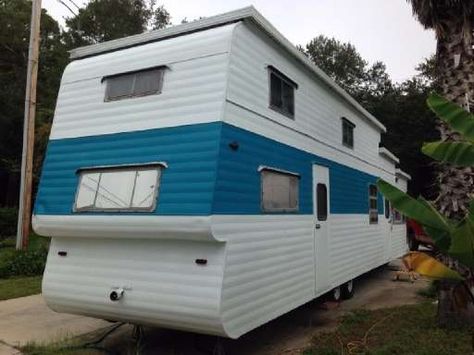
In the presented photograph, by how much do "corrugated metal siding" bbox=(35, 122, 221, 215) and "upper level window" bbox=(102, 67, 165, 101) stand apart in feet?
1.74

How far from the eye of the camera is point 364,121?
37.9 ft

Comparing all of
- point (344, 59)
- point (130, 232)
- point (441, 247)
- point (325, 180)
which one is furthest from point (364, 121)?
point (344, 59)

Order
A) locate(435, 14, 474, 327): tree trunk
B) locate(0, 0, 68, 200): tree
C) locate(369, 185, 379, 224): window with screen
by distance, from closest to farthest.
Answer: locate(435, 14, 474, 327): tree trunk, locate(369, 185, 379, 224): window with screen, locate(0, 0, 68, 200): tree

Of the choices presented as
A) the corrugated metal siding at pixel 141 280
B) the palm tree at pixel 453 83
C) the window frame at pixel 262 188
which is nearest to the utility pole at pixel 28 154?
the corrugated metal siding at pixel 141 280

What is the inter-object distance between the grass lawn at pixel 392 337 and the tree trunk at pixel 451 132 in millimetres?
300

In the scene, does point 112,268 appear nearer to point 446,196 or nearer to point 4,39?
point 446,196

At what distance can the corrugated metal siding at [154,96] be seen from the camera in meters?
5.58

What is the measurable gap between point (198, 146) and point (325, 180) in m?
3.48

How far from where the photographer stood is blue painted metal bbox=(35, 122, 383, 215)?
17.2 ft

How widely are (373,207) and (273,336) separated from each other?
227 inches

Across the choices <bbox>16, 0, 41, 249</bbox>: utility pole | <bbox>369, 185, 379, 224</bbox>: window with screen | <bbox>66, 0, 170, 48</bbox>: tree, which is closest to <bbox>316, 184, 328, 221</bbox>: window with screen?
<bbox>369, 185, 379, 224</bbox>: window with screen

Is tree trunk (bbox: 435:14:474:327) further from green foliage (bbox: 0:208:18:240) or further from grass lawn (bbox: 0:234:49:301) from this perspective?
green foliage (bbox: 0:208:18:240)

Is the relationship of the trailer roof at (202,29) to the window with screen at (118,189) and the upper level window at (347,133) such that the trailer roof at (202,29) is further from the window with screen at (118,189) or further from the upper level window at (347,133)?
the upper level window at (347,133)

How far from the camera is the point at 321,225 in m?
7.99
